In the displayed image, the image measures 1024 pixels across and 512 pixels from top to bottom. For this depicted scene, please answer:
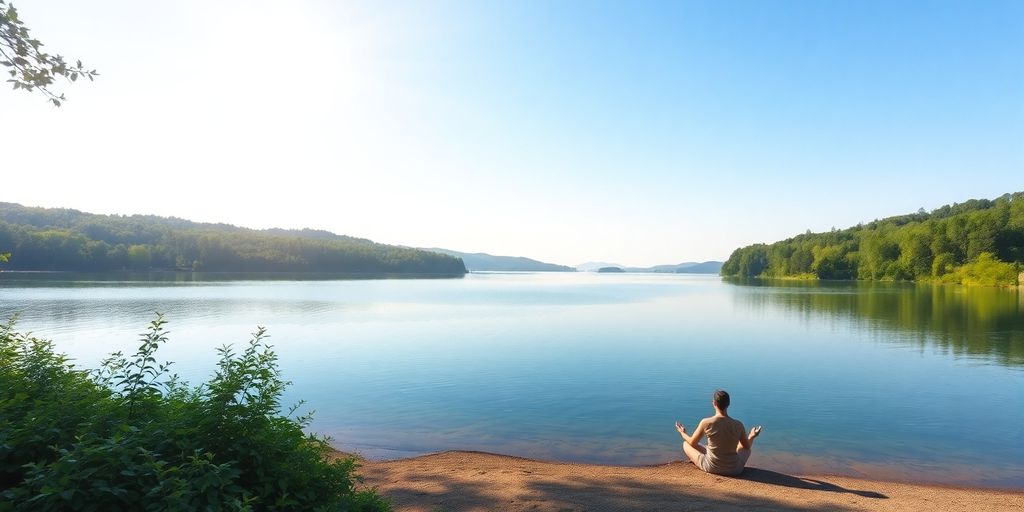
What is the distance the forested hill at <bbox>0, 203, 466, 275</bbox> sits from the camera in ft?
422

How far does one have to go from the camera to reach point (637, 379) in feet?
66.1

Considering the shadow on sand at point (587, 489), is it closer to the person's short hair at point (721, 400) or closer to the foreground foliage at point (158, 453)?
the person's short hair at point (721, 400)

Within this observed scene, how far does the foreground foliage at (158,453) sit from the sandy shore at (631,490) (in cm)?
321

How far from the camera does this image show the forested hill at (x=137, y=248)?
129 meters

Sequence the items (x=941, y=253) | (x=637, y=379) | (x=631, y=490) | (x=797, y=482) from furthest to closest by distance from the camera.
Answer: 1. (x=941, y=253)
2. (x=637, y=379)
3. (x=797, y=482)
4. (x=631, y=490)

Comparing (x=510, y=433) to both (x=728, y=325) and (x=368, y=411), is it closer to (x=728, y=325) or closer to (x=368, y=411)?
(x=368, y=411)

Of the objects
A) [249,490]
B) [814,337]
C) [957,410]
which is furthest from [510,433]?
[814,337]

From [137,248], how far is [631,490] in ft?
581

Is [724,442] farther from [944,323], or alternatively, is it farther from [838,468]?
[944,323]

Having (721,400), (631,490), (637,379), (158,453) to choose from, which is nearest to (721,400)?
(721,400)

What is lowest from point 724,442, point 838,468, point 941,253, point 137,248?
point 838,468

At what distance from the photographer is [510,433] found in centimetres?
1395

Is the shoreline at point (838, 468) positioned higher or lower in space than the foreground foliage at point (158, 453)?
lower

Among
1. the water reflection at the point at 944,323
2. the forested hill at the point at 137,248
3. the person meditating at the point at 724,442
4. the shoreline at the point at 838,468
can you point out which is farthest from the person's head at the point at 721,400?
the forested hill at the point at 137,248
